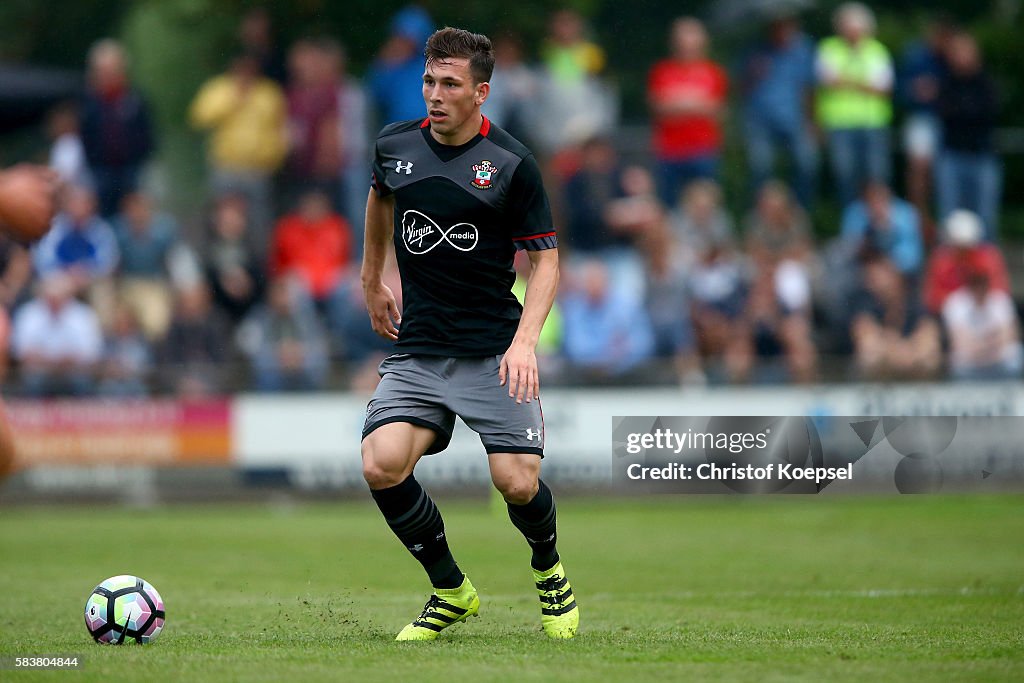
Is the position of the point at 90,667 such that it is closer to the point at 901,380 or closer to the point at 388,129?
the point at 388,129

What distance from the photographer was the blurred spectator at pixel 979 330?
638 inches

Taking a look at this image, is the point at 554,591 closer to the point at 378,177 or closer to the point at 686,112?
the point at 378,177

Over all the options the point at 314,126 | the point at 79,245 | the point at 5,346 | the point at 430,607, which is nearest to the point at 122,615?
the point at 430,607

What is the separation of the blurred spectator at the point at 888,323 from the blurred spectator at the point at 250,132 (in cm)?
736

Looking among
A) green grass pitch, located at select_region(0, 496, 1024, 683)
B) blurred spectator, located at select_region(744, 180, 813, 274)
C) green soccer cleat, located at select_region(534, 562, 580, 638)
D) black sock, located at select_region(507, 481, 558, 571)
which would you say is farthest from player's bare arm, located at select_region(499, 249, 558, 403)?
blurred spectator, located at select_region(744, 180, 813, 274)

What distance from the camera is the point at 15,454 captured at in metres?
5.84

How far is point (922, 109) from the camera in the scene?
61.9 feet

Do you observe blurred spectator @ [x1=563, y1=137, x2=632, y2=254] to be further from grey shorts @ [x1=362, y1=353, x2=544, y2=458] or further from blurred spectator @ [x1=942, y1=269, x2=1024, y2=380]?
grey shorts @ [x1=362, y1=353, x2=544, y2=458]

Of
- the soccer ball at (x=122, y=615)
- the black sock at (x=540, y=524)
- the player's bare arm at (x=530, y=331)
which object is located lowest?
the soccer ball at (x=122, y=615)

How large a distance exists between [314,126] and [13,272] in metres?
4.05

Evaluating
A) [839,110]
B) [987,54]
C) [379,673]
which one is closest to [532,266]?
[379,673]

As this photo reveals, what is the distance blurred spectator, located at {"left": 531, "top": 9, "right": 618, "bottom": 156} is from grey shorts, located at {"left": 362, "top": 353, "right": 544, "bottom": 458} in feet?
39.2

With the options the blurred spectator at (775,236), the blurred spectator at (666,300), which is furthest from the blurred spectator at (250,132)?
the blurred spectator at (775,236)

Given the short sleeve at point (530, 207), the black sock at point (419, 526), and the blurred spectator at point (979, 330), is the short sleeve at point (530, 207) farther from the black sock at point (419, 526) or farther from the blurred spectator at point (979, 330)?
the blurred spectator at point (979, 330)
